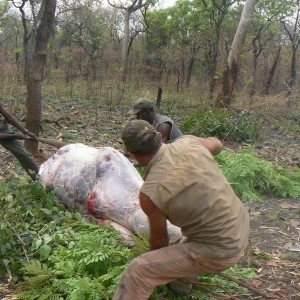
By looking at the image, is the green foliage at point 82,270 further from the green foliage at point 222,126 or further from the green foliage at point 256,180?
the green foliage at point 222,126

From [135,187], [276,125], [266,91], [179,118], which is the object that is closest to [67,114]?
[179,118]

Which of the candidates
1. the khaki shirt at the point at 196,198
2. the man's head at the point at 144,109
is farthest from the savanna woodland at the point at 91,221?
the man's head at the point at 144,109

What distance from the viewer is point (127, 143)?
2385mm

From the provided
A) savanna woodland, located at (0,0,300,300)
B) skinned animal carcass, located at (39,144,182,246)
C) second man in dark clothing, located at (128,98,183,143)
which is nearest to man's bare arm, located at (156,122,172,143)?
second man in dark clothing, located at (128,98,183,143)

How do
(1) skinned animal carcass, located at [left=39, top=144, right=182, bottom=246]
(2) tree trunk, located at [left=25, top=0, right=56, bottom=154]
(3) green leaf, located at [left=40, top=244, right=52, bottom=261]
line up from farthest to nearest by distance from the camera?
(2) tree trunk, located at [left=25, top=0, right=56, bottom=154], (1) skinned animal carcass, located at [left=39, top=144, right=182, bottom=246], (3) green leaf, located at [left=40, top=244, right=52, bottom=261]

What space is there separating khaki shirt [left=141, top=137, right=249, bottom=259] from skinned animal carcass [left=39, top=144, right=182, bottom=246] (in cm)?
106

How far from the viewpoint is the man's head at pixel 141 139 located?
236cm

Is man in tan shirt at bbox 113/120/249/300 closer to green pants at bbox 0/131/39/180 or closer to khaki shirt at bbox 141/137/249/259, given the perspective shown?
khaki shirt at bbox 141/137/249/259

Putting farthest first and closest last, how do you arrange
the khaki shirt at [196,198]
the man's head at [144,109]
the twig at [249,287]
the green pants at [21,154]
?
1. the green pants at [21,154]
2. the man's head at [144,109]
3. the twig at [249,287]
4. the khaki shirt at [196,198]

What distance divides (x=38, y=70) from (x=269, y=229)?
3317 mm

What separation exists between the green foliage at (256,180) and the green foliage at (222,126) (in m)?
2.61

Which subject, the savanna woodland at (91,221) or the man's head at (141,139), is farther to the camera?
the savanna woodland at (91,221)

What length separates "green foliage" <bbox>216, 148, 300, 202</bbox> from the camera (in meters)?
5.23

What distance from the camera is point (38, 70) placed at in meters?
5.43
